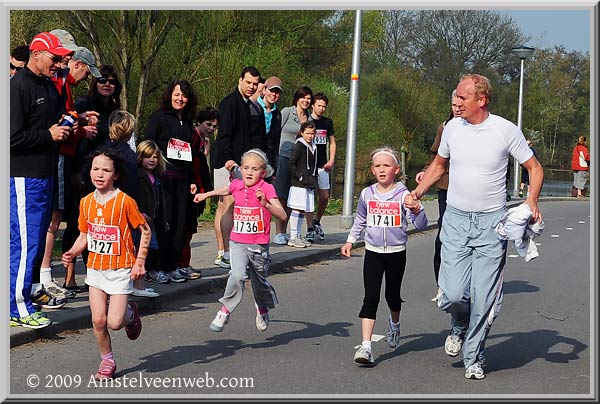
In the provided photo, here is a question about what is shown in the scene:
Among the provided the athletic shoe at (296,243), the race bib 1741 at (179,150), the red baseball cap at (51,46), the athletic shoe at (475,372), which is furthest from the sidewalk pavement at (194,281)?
the athletic shoe at (475,372)

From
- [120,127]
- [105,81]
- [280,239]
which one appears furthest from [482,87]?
[280,239]

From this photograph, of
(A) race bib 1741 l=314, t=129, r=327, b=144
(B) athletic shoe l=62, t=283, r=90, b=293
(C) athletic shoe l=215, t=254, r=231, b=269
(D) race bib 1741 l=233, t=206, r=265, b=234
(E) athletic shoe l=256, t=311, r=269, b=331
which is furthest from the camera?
(A) race bib 1741 l=314, t=129, r=327, b=144

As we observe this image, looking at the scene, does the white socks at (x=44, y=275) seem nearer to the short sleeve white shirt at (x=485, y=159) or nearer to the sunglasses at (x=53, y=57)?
the sunglasses at (x=53, y=57)

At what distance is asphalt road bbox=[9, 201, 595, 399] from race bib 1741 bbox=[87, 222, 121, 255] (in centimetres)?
86

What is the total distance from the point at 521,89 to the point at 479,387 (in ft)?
83.7

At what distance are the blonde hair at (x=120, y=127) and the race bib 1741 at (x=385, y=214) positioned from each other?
99.5 inches

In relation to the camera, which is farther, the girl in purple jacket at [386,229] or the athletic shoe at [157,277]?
the athletic shoe at [157,277]

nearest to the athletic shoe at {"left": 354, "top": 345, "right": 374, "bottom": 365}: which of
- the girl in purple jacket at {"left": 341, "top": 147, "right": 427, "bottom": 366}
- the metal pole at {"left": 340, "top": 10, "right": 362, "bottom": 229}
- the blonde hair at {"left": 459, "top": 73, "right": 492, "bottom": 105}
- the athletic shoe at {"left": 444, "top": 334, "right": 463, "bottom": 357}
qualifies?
the girl in purple jacket at {"left": 341, "top": 147, "right": 427, "bottom": 366}

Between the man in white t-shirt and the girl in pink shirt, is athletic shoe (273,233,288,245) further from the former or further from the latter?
the man in white t-shirt

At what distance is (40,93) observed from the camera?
7008 mm

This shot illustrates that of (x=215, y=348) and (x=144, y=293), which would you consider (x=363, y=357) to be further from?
(x=144, y=293)

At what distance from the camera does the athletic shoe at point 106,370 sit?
604cm

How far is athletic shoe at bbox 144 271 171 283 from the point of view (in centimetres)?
943

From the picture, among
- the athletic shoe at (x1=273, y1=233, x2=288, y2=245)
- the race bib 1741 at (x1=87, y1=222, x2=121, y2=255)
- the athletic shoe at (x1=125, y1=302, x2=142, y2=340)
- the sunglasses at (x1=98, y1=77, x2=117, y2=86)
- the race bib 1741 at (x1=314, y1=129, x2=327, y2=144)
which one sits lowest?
the athletic shoe at (x1=273, y1=233, x2=288, y2=245)
